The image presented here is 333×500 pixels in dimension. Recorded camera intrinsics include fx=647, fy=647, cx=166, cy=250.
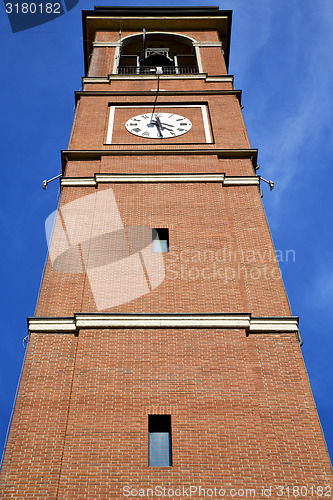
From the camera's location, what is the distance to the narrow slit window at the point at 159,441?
9.41 metres

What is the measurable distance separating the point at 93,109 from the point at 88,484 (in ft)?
40.9

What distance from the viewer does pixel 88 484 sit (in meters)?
8.91

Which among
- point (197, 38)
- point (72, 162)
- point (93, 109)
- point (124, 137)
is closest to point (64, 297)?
point (72, 162)

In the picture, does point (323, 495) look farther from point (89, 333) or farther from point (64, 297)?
point (64, 297)

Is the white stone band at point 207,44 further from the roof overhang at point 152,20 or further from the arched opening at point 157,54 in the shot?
the roof overhang at point 152,20

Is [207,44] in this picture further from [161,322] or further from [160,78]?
[161,322]

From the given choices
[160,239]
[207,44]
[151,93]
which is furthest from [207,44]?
[160,239]

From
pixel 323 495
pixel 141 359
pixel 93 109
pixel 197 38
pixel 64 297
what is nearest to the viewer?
pixel 323 495

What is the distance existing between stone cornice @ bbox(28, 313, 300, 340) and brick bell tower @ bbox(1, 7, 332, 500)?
0.08 ft

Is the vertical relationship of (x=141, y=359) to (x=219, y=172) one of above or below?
below

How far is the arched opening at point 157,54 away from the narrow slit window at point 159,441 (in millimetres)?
14951

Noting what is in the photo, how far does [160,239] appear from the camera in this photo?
13.4m

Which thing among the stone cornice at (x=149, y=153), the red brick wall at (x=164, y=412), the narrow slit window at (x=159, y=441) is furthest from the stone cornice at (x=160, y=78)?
the narrow slit window at (x=159, y=441)

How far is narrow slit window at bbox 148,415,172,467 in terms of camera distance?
9406 millimetres
